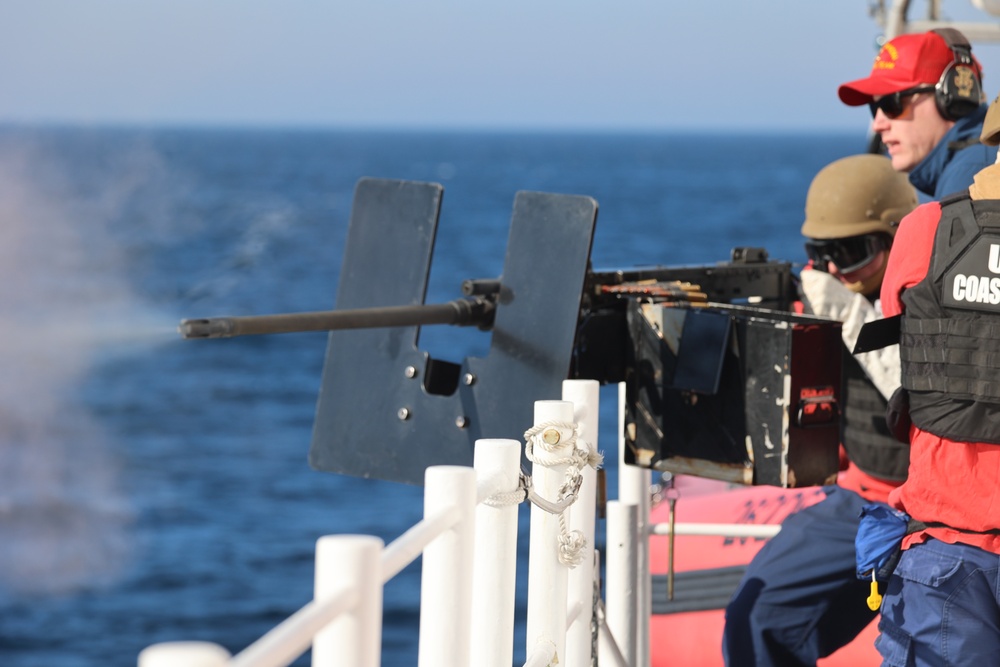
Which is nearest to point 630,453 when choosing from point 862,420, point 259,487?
point 862,420

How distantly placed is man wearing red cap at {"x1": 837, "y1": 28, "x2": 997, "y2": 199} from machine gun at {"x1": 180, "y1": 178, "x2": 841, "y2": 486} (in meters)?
0.76

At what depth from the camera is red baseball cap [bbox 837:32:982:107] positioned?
4.78 m

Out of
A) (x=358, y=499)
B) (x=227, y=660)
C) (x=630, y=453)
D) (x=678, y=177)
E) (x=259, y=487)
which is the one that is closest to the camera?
(x=227, y=660)

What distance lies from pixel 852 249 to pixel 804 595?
3.74 ft

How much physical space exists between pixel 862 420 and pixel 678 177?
396 feet

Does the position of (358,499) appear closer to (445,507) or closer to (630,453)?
(630,453)

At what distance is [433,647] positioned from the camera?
2.45 meters

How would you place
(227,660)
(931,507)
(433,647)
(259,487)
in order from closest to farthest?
1. (227,660)
2. (433,647)
3. (931,507)
4. (259,487)

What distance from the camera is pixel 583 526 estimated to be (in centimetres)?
359

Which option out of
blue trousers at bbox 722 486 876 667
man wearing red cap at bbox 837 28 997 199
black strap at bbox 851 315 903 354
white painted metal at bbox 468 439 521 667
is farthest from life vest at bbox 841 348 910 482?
white painted metal at bbox 468 439 521 667

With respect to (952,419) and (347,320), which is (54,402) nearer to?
(347,320)

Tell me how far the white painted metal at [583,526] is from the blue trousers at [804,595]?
3.54 feet

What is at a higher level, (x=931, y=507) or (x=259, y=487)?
(x=931, y=507)

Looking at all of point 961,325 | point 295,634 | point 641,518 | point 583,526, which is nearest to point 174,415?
point 641,518
